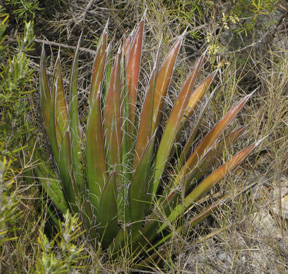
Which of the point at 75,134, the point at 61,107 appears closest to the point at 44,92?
the point at 61,107

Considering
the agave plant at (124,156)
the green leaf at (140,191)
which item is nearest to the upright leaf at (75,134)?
the agave plant at (124,156)

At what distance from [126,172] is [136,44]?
0.67 meters

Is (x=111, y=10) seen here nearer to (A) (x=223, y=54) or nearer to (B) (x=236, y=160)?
(A) (x=223, y=54)

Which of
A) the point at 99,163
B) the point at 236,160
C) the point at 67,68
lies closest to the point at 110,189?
the point at 99,163

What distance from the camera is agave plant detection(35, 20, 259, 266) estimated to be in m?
2.20

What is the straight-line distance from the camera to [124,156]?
2348mm

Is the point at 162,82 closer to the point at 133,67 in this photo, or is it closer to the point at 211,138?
the point at 133,67

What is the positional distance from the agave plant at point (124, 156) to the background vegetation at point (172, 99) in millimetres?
107

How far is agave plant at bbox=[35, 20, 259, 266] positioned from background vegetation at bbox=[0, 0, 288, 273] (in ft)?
0.35

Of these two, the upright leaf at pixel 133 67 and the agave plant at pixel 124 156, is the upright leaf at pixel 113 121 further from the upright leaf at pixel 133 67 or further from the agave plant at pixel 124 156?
the upright leaf at pixel 133 67

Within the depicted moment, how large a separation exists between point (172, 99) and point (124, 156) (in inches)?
27.3

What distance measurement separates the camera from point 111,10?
316 cm

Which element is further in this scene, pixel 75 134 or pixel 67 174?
pixel 75 134

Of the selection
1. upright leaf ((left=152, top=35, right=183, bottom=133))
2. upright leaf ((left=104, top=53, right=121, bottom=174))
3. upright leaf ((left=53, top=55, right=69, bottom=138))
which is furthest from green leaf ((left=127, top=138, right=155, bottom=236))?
upright leaf ((left=53, top=55, right=69, bottom=138))
